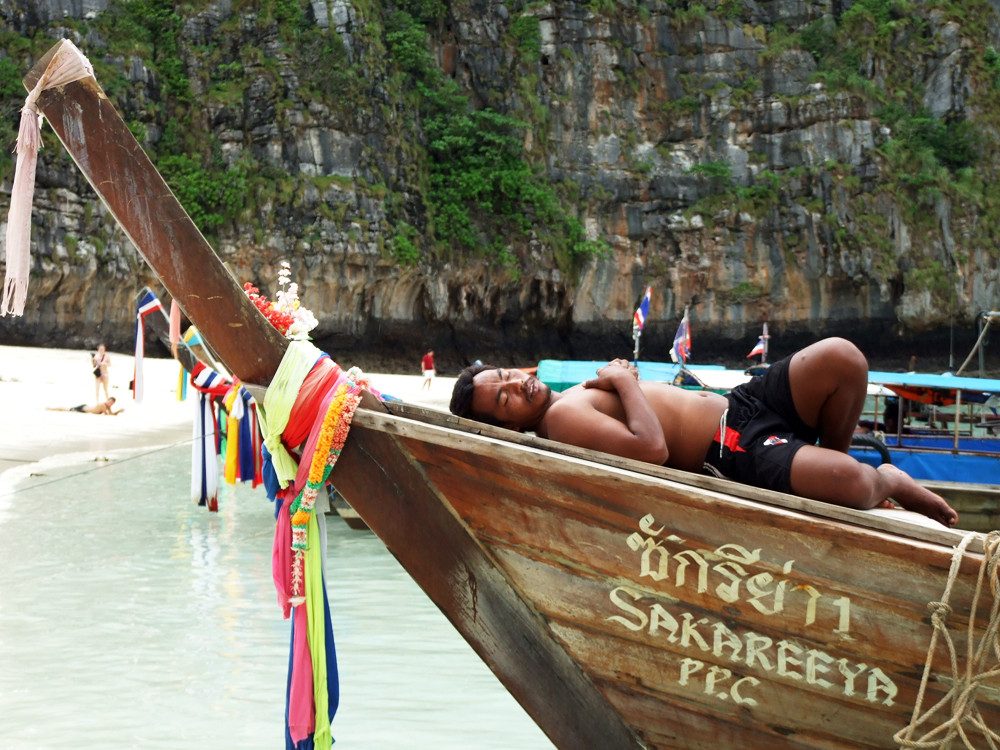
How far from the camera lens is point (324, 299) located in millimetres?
25312

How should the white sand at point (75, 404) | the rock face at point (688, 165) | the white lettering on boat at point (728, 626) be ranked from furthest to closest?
the rock face at point (688, 165) → the white sand at point (75, 404) → the white lettering on boat at point (728, 626)

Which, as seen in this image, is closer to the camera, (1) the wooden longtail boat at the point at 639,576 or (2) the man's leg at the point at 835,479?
(1) the wooden longtail boat at the point at 639,576

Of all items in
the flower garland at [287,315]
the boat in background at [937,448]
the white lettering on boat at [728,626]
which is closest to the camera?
the white lettering on boat at [728,626]

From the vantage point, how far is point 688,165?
29.7 m

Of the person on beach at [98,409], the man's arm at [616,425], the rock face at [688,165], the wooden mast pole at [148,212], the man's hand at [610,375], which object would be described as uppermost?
the rock face at [688,165]

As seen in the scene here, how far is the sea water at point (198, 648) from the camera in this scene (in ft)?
10.7

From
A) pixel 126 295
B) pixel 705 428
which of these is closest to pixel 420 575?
pixel 705 428

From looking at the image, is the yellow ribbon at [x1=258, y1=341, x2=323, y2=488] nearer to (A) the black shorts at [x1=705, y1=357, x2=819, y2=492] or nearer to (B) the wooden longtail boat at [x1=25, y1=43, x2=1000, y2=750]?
(B) the wooden longtail boat at [x1=25, y1=43, x2=1000, y2=750]

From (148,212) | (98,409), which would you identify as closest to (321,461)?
(148,212)

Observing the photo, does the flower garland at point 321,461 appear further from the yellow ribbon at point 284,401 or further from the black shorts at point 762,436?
the black shorts at point 762,436

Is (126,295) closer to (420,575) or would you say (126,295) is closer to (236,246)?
(236,246)

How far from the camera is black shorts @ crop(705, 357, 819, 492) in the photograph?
84.0 inches

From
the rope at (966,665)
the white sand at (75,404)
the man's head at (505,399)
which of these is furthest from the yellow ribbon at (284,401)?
the white sand at (75,404)

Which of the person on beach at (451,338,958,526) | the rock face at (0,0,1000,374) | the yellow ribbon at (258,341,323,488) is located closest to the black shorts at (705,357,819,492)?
the person on beach at (451,338,958,526)
